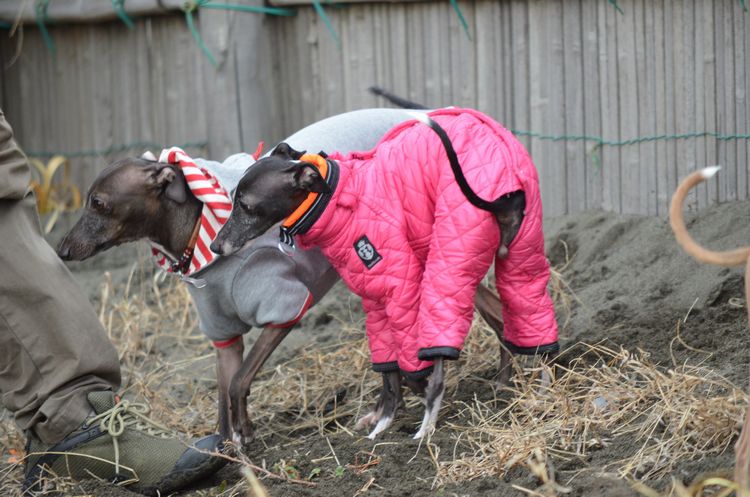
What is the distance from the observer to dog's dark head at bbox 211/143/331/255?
4.02 m

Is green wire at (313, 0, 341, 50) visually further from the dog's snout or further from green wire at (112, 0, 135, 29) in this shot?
the dog's snout

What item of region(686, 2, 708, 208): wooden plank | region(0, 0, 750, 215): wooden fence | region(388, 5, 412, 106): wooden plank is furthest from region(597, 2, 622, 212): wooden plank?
region(388, 5, 412, 106): wooden plank

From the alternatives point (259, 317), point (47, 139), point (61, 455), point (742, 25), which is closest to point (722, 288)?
point (742, 25)

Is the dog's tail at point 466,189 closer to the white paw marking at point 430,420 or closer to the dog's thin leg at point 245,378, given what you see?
the white paw marking at point 430,420

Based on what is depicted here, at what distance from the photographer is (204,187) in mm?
4301

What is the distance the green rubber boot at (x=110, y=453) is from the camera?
13.3 ft

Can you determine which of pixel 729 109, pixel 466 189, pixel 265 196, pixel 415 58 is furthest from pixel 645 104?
pixel 265 196

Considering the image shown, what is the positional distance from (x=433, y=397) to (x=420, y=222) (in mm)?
652

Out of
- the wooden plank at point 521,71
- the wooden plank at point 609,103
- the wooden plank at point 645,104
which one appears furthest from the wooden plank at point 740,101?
the wooden plank at point 521,71

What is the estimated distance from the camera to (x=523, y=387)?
4160 mm

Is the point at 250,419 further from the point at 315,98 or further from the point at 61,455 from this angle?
the point at 315,98

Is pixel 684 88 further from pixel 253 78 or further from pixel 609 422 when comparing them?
pixel 253 78

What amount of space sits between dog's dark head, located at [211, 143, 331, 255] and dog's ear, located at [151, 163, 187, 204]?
0.41 m

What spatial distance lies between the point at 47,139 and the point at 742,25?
15.5 ft
